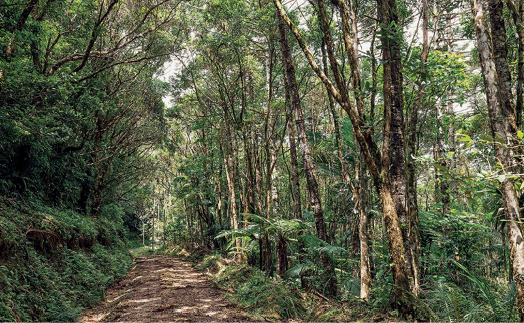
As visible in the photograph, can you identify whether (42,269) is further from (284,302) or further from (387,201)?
(387,201)

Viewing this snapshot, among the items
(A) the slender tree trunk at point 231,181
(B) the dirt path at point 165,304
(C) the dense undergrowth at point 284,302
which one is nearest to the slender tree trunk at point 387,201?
(C) the dense undergrowth at point 284,302

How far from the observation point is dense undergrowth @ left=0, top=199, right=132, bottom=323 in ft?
17.2

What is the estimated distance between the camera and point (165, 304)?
21.4ft

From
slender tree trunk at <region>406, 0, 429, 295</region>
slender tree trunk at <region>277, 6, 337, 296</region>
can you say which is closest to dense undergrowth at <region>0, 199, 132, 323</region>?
slender tree trunk at <region>277, 6, 337, 296</region>

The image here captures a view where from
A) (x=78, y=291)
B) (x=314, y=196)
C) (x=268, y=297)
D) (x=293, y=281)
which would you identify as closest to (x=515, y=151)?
(x=314, y=196)

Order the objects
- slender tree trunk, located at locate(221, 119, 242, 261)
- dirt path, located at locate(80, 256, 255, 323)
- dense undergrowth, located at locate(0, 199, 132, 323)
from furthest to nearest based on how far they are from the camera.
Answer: slender tree trunk, located at locate(221, 119, 242, 261) → dirt path, located at locate(80, 256, 255, 323) → dense undergrowth, located at locate(0, 199, 132, 323)

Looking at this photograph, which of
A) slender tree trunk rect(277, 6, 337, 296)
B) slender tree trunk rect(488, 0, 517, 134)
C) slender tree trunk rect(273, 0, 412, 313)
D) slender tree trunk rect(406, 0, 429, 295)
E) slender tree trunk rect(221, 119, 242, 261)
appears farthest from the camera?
slender tree trunk rect(221, 119, 242, 261)

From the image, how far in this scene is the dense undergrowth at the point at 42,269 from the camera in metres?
5.25

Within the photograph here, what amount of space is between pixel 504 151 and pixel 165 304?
6607 millimetres

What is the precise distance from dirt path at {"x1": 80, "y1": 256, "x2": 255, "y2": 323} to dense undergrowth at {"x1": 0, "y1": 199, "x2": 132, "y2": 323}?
1.69ft

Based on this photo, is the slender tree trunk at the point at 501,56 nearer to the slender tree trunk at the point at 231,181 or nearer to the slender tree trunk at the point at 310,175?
the slender tree trunk at the point at 310,175

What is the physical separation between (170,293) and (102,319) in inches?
78.2

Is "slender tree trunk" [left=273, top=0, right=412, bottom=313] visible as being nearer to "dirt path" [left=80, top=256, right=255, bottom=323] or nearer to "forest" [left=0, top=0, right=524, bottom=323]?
"forest" [left=0, top=0, right=524, bottom=323]

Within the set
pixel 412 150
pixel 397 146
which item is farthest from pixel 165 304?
pixel 412 150
